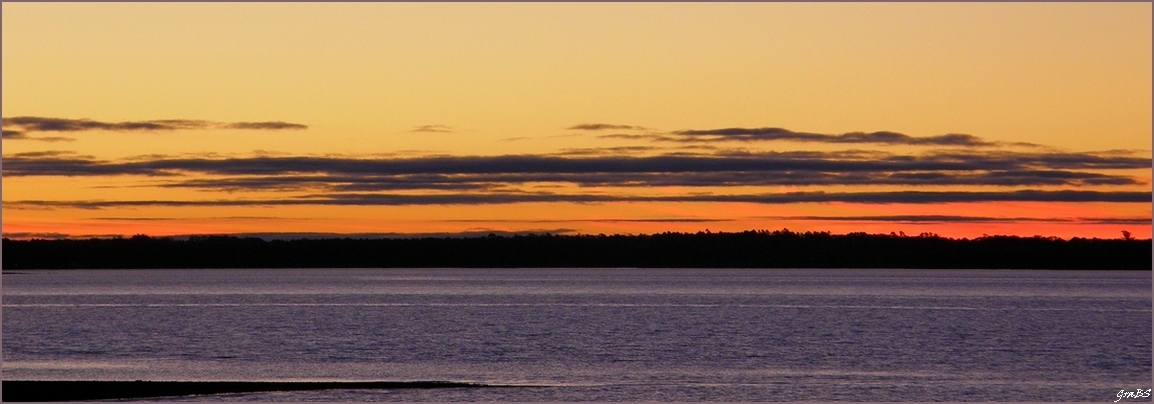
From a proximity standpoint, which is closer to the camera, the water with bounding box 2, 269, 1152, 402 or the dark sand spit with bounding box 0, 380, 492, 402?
the dark sand spit with bounding box 0, 380, 492, 402

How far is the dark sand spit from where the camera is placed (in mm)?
42562

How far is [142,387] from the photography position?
4497 cm

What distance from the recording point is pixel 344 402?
43156 mm

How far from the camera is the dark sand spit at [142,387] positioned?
42562 mm

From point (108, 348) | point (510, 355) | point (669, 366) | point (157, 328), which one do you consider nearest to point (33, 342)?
point (108, 348)

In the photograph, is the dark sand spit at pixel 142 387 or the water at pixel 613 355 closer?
the dark sand spit at pixel 142 387

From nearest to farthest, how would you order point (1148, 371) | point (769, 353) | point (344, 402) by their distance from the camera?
point (344, 402) < point (1148, 371) < point (769, 353)

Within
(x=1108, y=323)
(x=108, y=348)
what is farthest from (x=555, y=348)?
(x=1108, y=323)

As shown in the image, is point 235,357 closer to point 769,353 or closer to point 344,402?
point 344,402

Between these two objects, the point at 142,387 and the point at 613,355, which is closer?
the point at 142,387

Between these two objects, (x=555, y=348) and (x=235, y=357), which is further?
(x=555, y=348)

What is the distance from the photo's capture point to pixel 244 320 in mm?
108188

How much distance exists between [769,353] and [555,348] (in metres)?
12.6

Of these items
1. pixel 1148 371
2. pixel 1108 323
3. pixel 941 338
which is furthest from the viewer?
pixel 1108 323
